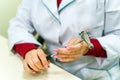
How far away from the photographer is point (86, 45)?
0.96m

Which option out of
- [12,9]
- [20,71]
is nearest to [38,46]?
[20,71]

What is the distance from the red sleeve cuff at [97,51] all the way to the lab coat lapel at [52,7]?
19 cm

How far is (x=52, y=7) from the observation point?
1076mm

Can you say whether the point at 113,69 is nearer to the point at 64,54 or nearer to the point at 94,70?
the point at 94,70

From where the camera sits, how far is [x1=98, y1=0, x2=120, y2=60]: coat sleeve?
3.27 feet

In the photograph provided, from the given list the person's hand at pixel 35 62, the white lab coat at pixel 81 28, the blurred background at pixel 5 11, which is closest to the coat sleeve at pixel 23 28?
the white lab coat at pixel 81 28

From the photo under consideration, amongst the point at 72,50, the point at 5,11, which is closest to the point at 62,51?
the point at 72,50

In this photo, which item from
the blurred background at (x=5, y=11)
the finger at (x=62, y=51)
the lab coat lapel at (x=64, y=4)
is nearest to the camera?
the finger at (x=62, y=51)

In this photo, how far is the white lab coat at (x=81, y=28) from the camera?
1012mm

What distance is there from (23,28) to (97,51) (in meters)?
0.39

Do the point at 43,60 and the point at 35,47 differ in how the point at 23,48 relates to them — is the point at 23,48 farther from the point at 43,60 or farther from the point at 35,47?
the point at 43,60

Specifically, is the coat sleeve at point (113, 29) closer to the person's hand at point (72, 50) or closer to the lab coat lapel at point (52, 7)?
the person's hand at point (72, 50)

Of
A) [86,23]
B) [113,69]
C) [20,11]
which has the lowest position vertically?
[113,69]

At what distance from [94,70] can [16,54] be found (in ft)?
1.18
